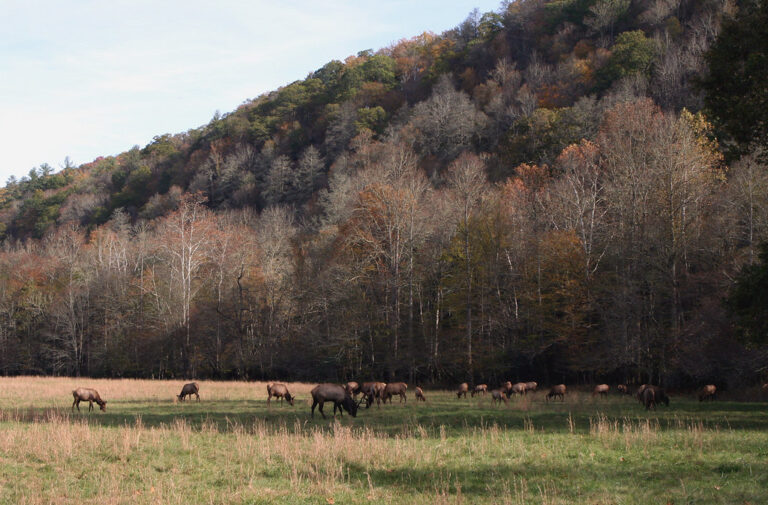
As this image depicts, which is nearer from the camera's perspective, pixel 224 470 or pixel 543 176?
pixel 224 470

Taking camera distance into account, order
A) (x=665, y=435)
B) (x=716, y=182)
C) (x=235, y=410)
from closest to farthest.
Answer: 1. (x=665, y=435)
2. (x=235, y=410)
3. (x=716, y=182)

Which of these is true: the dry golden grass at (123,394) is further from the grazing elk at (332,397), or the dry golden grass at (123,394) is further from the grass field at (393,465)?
the grass field at (393,465)

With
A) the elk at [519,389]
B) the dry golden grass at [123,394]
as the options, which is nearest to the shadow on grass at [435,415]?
the dry golden grass at [123,394]

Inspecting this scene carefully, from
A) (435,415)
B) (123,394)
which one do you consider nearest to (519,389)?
(435,415)

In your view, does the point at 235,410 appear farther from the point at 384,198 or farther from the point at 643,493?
the point at 384,198

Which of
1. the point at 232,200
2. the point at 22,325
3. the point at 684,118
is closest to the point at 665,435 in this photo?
the point at 684,118

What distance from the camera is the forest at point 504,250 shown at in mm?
31812

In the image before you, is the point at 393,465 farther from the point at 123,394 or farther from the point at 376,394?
the point at 123,394

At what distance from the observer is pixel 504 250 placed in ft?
142

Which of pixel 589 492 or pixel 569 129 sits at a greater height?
pixel 569 129

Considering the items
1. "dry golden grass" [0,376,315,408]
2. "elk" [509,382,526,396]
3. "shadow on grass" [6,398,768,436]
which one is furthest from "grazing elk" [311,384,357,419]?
"elk" [509,382,526,396]

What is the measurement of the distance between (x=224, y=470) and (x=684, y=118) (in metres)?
41.0

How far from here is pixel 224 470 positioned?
483 inches

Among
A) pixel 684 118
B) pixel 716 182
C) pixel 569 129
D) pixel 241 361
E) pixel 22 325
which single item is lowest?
pixel 241 361
